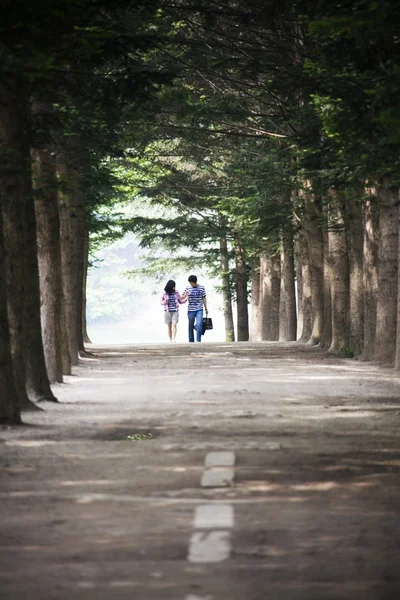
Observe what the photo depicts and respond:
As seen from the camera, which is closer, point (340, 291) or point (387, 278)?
point (387, 278)

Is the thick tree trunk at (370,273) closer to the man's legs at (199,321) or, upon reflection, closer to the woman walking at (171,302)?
the man's legs at (199,321)

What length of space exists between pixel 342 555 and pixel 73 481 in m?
3.29

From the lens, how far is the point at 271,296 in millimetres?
49406

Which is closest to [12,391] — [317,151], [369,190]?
[317,151]

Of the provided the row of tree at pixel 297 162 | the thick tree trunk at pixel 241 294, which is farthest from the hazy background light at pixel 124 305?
the row of tree at pixel 297 162

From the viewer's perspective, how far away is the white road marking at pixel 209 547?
260 inches

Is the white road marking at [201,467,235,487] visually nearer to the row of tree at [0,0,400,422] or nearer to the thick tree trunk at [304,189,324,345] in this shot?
the row of tree at [0,0,400,422]

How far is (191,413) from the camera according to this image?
1512 cm

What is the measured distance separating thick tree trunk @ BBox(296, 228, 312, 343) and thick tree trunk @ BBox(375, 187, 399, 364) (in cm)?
1291

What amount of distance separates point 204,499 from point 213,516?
0.68 m

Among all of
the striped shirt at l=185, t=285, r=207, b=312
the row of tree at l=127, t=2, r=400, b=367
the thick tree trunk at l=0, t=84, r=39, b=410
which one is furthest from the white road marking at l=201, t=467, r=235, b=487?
the striped shirt at l=185, t=285, r=207, b=312

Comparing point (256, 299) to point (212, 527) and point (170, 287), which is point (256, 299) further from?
point (212, 527)

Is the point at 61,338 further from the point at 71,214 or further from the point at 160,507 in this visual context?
the point at 160,507

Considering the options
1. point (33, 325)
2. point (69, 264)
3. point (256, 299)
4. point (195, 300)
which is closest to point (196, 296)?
point (195, 300)
